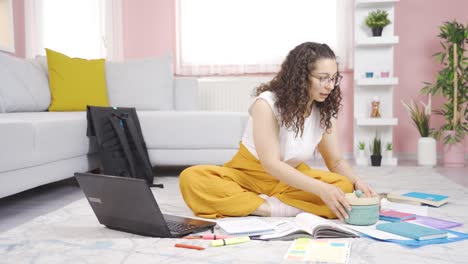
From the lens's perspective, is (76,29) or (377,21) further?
(76,29)

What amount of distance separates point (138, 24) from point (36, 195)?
2432 mm

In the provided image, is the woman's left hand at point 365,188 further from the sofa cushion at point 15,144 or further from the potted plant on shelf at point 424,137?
the potted plant on shelf at point 424,137

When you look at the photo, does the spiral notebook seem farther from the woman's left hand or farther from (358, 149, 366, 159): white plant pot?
(358, 149, 366, 159): white plant pot

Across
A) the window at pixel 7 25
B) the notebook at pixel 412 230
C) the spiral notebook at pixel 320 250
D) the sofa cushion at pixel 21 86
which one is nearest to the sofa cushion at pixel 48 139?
the sofa cushion at pixel 21 86

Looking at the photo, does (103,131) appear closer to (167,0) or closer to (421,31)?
(167,0)

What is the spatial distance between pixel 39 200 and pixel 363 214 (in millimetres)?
1740

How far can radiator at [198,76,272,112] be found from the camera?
14.8 ft

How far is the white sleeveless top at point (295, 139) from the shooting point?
79.2 inches

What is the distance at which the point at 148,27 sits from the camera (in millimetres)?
4828

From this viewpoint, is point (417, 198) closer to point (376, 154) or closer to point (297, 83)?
point (297, 83)

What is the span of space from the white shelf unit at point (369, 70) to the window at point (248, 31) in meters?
0.20

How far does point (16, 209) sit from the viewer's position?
2449 millimetres

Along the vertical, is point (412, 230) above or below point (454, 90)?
below

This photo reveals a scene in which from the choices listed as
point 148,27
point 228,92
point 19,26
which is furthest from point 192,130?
point 19,26
